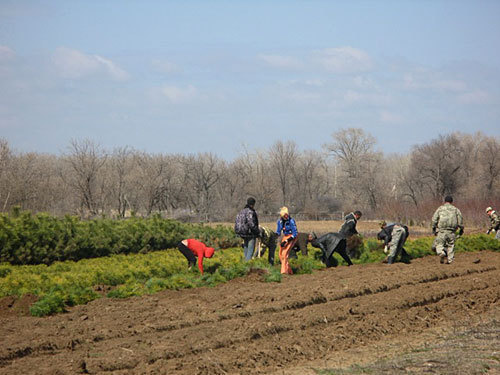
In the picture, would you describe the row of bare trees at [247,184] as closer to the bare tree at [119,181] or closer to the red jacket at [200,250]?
the bare tree at [119,181]

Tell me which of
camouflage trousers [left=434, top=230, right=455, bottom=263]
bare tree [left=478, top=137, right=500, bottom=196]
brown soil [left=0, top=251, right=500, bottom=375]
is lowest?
brown soil [left=0, top=251, right=500, bottom=375]

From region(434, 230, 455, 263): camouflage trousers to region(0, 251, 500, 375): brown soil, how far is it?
9.74 ft

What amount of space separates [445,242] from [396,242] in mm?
1312

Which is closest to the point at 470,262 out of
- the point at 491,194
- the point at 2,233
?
the point at 2,233

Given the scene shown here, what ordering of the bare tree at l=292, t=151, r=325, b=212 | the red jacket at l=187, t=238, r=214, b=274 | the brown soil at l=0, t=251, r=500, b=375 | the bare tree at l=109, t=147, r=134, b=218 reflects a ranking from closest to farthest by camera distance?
the brown soil at l=0, t=251, r=500, b=375 < the red jacket at l=187, t=238, r=214, b=274 < the bare tree at l=109, t=147, r=134, b=218 < the bare tree at l=292, t=151, r=325, b=212

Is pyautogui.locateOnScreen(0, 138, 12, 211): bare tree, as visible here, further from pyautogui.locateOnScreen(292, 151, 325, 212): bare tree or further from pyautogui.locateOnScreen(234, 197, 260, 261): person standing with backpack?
pyautogui.locateOnScreen(292, 151, 325, 212): bare tree

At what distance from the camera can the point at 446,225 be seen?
16797mm

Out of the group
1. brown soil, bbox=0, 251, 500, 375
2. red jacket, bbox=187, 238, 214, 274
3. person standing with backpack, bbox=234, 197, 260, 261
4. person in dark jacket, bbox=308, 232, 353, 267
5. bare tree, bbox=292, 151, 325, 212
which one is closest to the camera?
brown soil, bbox=0, 251, 500, 375

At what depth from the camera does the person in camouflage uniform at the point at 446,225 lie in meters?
16.8

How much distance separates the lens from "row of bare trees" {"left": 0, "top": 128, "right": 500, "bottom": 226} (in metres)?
47.7

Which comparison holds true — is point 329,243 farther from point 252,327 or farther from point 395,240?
point 252,327

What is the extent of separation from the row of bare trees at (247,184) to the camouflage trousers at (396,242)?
83.1ft

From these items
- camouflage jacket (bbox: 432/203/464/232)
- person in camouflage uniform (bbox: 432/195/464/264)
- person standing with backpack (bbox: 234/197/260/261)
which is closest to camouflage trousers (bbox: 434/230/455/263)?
person in camouflage uniform (bbox: 432/195/464/264)

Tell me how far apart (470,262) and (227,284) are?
8.20 meters
